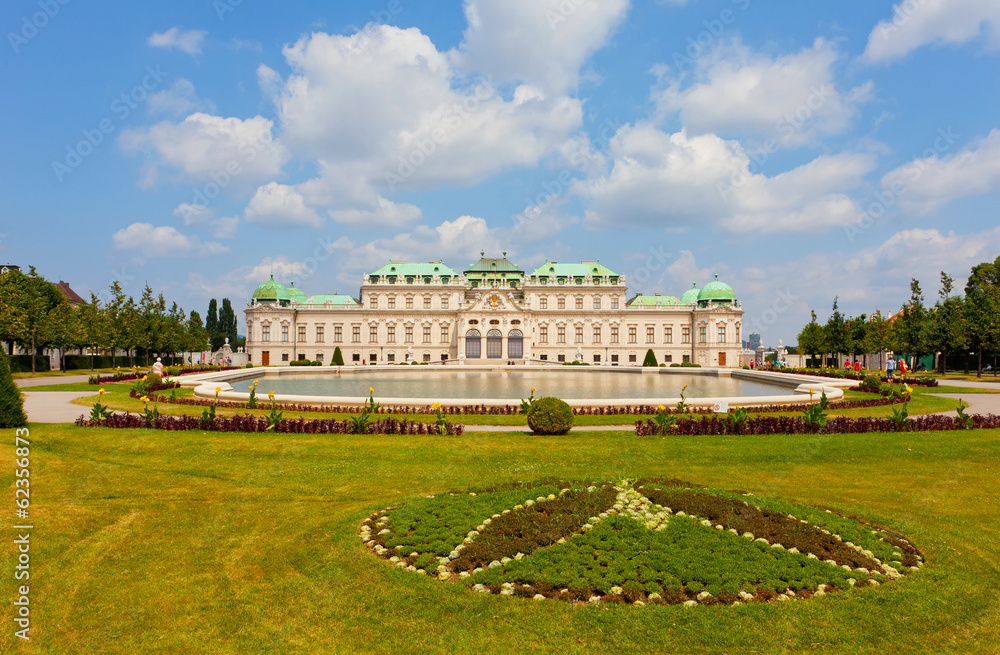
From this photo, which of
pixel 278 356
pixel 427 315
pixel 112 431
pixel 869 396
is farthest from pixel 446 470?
pixel 278 356

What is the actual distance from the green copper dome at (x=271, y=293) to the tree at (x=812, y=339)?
7242 centimetres

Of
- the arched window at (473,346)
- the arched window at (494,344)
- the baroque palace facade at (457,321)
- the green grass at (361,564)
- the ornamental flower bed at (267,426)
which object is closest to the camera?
the green grass at (361,564)

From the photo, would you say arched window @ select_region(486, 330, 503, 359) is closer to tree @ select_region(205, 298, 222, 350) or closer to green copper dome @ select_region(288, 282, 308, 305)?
green copper dome @ select_region(288, 282, 308, 305)

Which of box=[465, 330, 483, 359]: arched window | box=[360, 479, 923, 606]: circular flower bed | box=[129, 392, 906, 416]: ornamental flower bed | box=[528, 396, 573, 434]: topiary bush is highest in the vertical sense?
box=[465, 330, 483, 359]: arched window

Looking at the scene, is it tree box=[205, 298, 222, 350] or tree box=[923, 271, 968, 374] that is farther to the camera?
tree box=[205, 298, 222, 350]

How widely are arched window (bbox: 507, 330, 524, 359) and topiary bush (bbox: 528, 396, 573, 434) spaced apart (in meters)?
62.8

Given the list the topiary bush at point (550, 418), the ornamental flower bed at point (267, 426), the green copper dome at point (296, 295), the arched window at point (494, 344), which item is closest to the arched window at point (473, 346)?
Answer: the arched window at point (494, 344)

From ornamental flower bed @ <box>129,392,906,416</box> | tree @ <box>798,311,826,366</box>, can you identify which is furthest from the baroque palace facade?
ornamental flower bed @ <box>129,392,906,416</box>

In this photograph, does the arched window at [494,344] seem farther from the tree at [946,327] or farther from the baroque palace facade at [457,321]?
the tree at [946,327]

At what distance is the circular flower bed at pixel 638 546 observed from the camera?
6.63 metres

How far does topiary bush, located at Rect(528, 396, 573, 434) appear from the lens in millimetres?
17797

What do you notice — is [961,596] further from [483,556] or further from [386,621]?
[386,621]

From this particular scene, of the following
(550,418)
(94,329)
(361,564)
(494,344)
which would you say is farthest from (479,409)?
(494,344)

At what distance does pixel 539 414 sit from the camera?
17.9 meters
